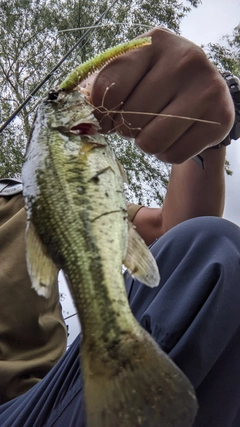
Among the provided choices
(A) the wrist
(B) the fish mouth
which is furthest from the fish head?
(A) the wrist

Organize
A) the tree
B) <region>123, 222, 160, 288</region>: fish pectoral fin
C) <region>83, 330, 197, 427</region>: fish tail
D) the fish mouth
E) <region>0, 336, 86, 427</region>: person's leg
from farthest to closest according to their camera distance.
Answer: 1. the tree
2. <region>0, 336, 86, 427</region>: person's leg
3. the fish mouth
4. <region>123, 222, 160, 288</region>: fish pectoral fin
5. <region>83, 330, 197, 427</region>: fish tail

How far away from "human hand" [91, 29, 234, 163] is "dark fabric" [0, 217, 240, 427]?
19 cm

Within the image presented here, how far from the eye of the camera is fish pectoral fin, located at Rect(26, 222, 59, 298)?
0.70 meters

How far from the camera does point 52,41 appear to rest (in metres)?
8.12

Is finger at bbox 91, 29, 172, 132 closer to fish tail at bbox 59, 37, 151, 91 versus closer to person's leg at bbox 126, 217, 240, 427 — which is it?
fish tail at bbox 59, 37, 151, 91

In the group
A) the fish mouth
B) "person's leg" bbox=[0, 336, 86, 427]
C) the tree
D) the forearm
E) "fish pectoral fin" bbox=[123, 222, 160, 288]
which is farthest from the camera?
the tree

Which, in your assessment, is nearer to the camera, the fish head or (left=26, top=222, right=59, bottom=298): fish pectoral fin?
(left=26, top=222, right=59, bottom=298): fish pectoral fin

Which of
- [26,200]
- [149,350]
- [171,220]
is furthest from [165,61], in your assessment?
[171,220]

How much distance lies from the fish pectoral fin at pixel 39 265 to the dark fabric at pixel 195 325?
0.90ft

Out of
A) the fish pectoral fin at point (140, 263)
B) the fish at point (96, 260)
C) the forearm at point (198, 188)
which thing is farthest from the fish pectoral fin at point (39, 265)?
the forearm at point (198, 188)

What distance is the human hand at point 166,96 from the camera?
0.98m

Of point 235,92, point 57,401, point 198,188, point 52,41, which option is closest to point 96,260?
point 57,401

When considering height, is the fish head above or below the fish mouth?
above

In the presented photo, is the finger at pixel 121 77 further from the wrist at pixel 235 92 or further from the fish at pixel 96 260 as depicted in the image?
the wrist at pixel 235 92
